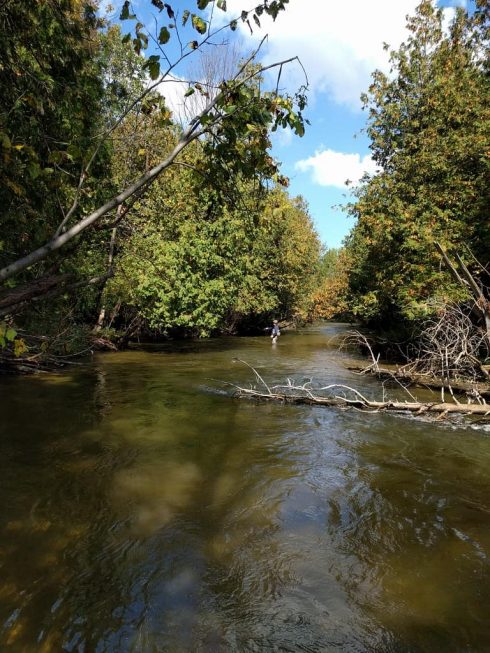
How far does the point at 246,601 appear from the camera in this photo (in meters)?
4.09

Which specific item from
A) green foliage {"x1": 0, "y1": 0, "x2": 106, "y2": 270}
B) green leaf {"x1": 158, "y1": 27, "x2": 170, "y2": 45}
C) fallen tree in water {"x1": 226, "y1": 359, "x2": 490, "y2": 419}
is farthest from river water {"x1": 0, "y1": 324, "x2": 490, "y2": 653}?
green leaf {"x1": 158, "y1": 27, "x2": 170, "y2": 45}

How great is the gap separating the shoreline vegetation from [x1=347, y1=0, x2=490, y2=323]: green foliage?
7 cm

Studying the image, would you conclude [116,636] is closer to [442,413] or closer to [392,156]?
[442,413]

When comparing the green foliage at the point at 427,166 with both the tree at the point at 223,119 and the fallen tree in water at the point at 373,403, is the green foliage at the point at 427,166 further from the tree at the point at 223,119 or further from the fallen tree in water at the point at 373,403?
the tree at the point at 223,119

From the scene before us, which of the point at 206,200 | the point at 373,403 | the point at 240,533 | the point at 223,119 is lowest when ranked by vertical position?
the point at 240,533

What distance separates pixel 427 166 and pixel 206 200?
9378mm

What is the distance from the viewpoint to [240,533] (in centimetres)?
524

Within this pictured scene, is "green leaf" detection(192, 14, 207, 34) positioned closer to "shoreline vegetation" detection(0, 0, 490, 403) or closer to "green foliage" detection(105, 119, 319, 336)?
"shoreline vegetation" detection(0, 0, 490, 403)

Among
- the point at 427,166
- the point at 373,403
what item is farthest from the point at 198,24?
the point at 427,166

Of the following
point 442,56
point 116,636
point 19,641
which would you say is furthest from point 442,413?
point 442,56

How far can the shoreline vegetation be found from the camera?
14.5ft

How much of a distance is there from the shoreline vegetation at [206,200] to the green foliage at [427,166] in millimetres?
70

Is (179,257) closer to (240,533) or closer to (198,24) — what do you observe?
(240,533)

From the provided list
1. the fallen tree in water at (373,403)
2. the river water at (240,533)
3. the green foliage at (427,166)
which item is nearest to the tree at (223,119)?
the river water at (240,533)
